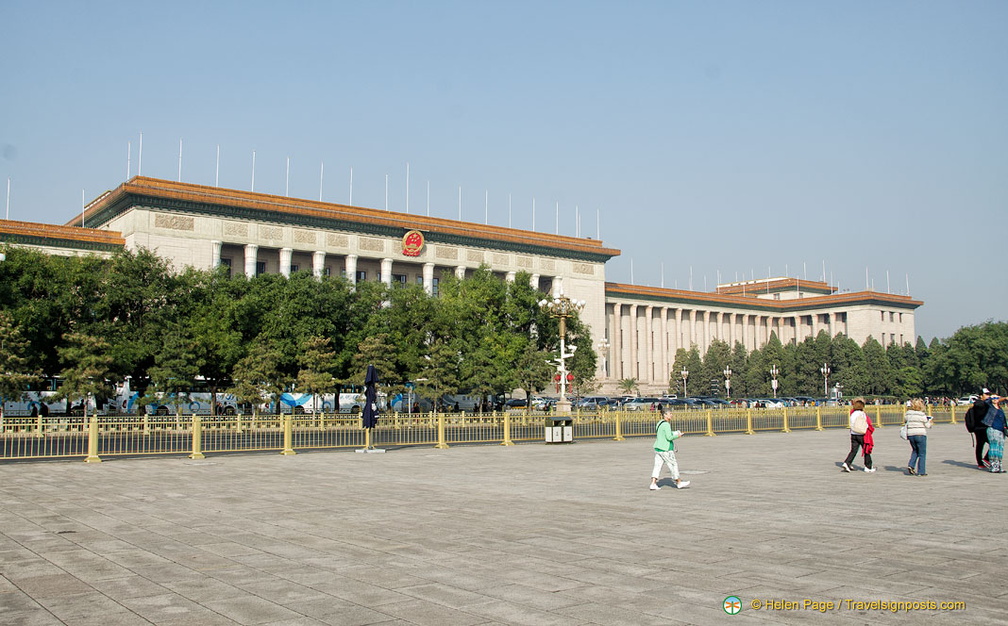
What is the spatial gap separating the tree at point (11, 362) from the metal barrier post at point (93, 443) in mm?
14736

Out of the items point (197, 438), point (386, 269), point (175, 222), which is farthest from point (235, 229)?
point (197, 438)

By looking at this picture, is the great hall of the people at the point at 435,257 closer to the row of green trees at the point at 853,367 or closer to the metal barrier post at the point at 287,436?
the row of green trees at the point at 853,367

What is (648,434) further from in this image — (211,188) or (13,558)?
(211,188)

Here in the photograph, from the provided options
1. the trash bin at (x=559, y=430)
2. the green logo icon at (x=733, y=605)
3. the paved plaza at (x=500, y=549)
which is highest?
the trash bin at (x=559, y=430)

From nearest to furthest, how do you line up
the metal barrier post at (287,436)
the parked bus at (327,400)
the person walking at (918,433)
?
the person walking at (918,433) < the metal barrier post at (287,436) < the parked bus at (327,400)

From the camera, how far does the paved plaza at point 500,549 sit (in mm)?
6590

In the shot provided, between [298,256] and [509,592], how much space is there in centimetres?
A: 7107

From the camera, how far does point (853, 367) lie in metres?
95.7

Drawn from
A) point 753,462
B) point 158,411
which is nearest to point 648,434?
point 753,462

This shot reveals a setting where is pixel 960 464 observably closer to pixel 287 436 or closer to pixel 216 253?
pixel 287 436

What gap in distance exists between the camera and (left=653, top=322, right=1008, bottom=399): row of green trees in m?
94.5

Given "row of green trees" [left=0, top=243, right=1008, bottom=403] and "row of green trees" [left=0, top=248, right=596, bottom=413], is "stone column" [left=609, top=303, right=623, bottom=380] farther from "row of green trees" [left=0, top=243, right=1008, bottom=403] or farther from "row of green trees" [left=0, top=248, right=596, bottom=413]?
"row of green trees" [left=0, top=248, right=596, bottom=413]

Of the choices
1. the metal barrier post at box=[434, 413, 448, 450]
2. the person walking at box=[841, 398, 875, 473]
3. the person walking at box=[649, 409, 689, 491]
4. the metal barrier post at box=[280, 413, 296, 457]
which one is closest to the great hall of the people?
the metal barrier post at box=[434, 413, 448, 450]

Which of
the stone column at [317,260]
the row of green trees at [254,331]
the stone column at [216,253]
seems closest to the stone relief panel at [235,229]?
the stone column at [216,253]
